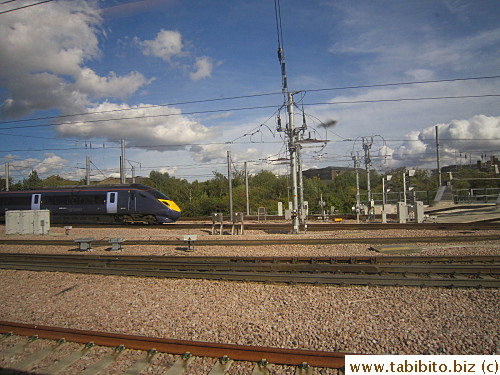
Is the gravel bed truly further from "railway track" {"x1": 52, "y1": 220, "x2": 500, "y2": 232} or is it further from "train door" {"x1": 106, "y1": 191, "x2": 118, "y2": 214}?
"train door" {"x1": 106, "y1": 191, "x2": 118, "y2": 214}

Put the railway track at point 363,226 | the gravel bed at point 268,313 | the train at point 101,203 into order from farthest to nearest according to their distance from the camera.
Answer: the train at point 101,203
the railway track at point 363,226
the gravel bed at point 268,313

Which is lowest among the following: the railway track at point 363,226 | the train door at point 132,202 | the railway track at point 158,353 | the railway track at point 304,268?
the railway track at point 158,353

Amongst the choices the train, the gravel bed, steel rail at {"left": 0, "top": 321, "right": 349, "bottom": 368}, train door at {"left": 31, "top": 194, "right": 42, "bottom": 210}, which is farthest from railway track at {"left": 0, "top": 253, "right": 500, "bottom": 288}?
train door at {"left": 31, "top": 194, "right": 42, "bottom": 210}

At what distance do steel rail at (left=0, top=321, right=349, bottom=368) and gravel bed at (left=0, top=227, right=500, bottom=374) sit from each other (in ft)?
0.49

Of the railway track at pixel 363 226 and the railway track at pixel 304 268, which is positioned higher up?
the railway track at pixel 363 226

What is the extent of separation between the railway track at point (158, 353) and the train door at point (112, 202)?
17596 millimetres

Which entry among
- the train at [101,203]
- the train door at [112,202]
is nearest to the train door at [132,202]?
the train at [101,203]

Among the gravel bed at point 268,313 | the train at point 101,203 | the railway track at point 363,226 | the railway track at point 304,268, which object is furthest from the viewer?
the train at point 101,203

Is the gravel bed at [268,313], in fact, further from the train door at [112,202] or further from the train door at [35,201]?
the train door at [35,201]

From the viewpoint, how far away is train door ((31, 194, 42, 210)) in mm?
25203

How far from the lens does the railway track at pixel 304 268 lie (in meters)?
7.81

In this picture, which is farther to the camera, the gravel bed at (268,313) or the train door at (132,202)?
the train door at (132,202)

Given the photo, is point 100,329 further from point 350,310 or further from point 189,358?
point 350,310

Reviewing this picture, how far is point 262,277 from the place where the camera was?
27.1 ft
